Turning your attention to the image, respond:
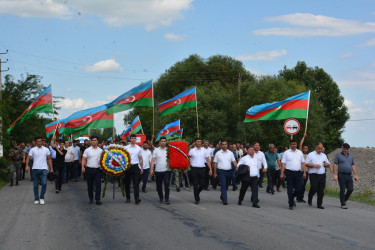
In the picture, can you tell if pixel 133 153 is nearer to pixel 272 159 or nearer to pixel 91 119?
pixel 272 159

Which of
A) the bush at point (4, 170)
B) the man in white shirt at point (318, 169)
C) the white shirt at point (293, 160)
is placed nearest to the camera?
the man in white shirt at point (318, 169)

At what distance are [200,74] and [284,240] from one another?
6418cm

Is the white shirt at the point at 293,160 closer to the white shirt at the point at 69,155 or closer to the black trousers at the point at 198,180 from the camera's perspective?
the black trousers at the point at 198,180

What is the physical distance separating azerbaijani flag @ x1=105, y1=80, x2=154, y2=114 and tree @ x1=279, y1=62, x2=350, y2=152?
142ft

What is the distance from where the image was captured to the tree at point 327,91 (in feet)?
219

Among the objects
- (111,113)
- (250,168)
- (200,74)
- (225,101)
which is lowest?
(250,168)

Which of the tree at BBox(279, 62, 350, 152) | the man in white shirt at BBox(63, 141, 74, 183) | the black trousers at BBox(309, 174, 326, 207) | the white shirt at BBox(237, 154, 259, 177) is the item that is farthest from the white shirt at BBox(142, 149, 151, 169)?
the tree at BBox(279, 62, 350, 152)

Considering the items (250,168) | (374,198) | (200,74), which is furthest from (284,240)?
(200,74)

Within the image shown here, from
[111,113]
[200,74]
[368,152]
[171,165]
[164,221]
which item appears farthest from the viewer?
[200,74]

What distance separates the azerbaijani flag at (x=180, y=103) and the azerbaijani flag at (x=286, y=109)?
483 centimetres

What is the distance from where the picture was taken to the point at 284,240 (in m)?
8.75

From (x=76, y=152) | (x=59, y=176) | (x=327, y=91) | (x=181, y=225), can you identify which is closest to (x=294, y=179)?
(x=181, y=225)

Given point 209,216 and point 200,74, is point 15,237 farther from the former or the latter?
point 200,74

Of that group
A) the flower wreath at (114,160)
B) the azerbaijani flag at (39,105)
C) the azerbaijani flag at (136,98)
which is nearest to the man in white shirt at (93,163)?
the flower wreath at (114,160)
